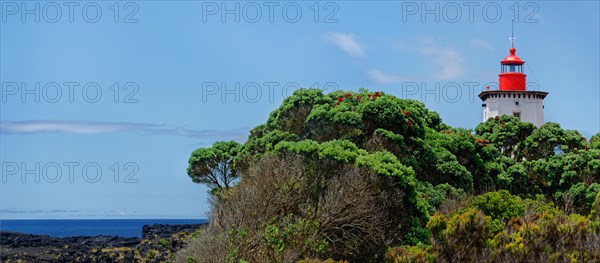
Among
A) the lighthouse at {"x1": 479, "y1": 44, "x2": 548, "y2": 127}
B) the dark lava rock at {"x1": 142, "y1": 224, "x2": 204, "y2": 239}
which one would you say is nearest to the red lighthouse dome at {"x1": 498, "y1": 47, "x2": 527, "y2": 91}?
the lighthouse at {"x1": 479, "y1": 44, "x2": 548, "y2": 127}

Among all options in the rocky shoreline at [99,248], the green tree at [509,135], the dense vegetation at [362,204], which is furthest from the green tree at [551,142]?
the rocky shoreline at [99,248]

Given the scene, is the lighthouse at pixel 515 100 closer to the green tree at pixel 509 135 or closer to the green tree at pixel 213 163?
the green tree at pixel 509 135

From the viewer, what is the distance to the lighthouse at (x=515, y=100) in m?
53.2

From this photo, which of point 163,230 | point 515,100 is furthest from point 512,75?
point 163,230

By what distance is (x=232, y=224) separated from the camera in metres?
22.7

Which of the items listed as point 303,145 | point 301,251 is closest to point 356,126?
point 303,145

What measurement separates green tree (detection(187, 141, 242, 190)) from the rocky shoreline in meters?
1.91

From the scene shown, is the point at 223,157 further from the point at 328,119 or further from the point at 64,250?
the point at 64,250

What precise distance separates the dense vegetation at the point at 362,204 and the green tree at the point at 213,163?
3.64 ft

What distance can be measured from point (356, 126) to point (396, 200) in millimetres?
5045

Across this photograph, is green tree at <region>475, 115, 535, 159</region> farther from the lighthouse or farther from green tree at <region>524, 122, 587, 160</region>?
the lighthouse

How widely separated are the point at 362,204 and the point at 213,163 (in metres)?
12.6

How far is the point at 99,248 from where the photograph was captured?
148ft

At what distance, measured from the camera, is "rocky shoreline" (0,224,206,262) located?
38.7m
